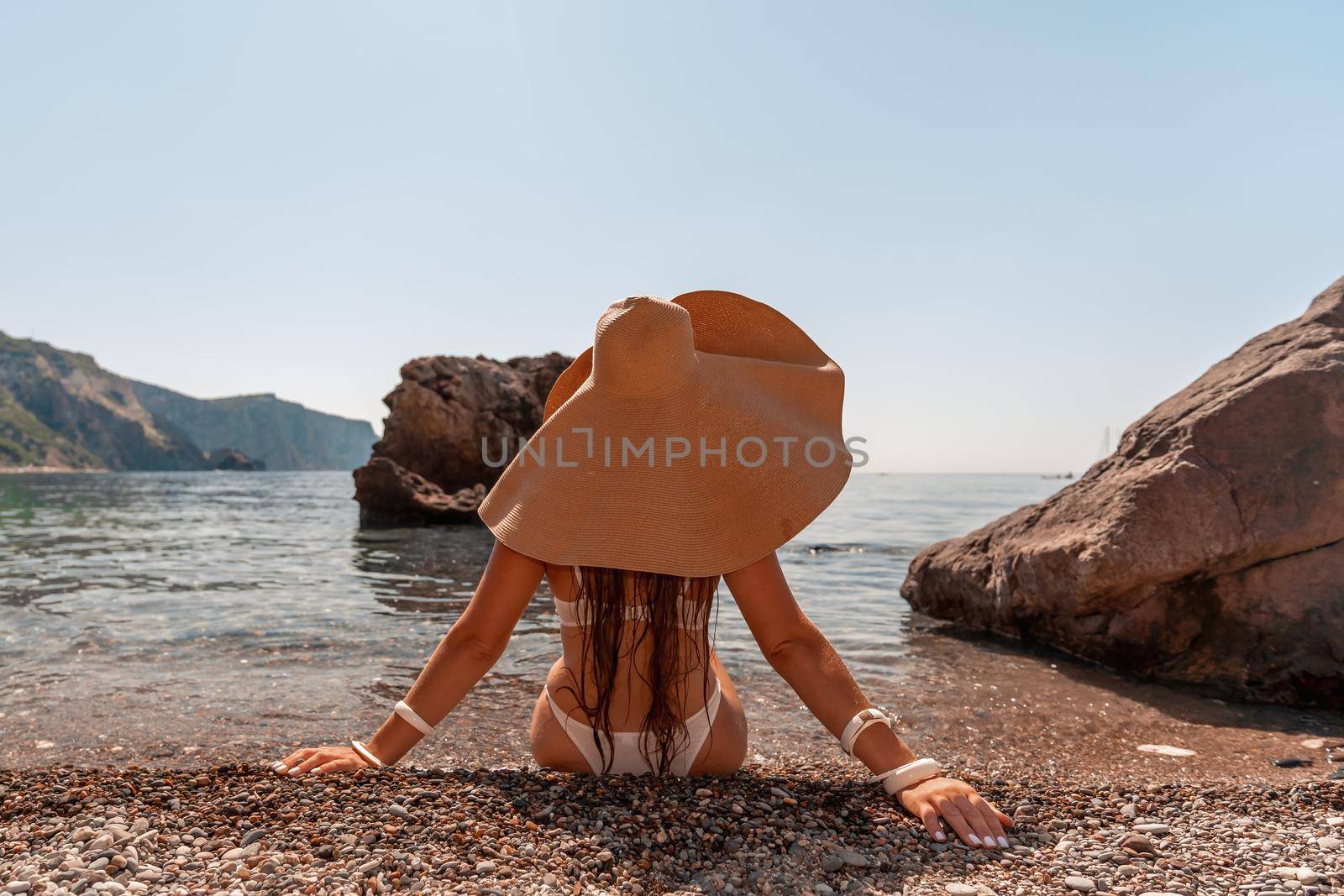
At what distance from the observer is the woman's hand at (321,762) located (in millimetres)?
2824

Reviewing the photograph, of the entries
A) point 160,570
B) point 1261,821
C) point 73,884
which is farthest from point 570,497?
point 160,570

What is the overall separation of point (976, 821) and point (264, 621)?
28.3 feet

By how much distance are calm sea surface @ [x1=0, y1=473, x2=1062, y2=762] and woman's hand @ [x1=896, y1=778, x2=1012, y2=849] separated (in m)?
1.98

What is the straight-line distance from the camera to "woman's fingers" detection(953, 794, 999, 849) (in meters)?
2.38

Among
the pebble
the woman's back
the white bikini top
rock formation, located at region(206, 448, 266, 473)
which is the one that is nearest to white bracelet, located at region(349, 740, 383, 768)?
the woman's back

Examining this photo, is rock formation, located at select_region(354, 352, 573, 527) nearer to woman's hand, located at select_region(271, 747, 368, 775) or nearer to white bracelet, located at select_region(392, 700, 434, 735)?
woman's hand, located at select_region(271, 747, 368, 775)

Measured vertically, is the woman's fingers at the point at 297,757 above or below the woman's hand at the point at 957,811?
below

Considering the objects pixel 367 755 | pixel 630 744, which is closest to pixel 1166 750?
pixel 630 744

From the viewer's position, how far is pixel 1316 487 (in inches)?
233

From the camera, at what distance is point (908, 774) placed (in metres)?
2.62

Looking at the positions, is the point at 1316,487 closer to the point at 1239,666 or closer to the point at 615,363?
the point at 1239,666

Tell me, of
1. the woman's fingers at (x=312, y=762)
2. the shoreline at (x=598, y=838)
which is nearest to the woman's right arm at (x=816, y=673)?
the shoreline at (x=598, y=838)

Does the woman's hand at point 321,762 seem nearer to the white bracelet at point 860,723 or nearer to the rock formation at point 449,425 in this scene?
the white bracelet at point 860,723

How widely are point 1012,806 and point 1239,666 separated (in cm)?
466
